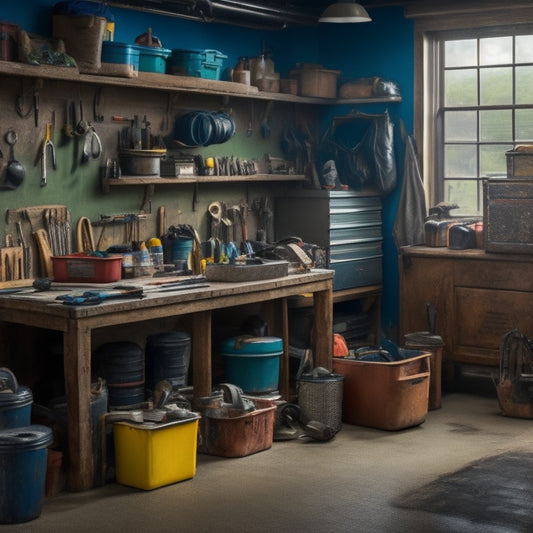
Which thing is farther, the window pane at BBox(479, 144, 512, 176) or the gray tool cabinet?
the window pane at BBox(479, 144, 512, 176)

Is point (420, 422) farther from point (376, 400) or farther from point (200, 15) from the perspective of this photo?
point (200, 15)

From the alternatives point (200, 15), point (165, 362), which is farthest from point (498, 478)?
point (200, 15)

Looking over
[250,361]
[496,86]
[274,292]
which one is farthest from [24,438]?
[496,86]

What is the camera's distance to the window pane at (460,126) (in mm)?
7809

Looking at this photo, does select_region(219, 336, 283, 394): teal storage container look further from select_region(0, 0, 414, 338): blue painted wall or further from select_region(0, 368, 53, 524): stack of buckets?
select_region(0, 0, 414, 338): blue painted wall

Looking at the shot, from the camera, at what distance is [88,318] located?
199 inches

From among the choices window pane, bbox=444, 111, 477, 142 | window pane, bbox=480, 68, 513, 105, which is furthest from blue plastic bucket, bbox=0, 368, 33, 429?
window pane, bbox=480, 68, 513, 105

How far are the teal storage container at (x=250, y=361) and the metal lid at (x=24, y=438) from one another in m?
1.67

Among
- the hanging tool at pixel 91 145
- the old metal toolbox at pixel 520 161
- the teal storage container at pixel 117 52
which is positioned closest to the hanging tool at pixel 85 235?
the hanging tool at pixel 91 145

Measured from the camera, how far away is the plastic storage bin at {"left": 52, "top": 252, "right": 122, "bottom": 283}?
227 inches

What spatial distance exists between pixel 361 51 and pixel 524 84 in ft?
4.24

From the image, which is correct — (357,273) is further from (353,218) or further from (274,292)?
(274,292)

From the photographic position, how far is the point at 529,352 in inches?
260

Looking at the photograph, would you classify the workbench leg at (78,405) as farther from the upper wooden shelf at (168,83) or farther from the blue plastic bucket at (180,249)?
the blue plastic bucket at (180,249)
